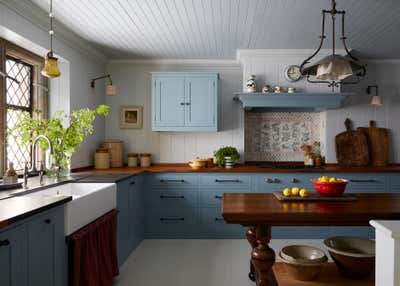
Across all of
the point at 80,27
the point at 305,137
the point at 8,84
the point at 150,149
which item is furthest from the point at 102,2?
the point at 305,137

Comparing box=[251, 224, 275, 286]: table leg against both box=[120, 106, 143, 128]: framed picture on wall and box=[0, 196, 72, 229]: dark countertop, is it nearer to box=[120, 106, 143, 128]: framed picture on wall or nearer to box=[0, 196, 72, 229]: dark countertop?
box=[0, 196, 72, 229]: dark countertop

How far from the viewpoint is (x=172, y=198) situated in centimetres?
398

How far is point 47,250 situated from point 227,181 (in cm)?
251

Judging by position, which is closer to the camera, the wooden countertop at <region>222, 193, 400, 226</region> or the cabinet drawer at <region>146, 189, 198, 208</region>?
the wooden countertop at <region>222, 193, 400, 226</region>

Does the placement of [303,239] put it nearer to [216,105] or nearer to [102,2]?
[216,105]

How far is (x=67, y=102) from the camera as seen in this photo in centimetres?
357

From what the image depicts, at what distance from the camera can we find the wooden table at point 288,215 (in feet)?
6.64

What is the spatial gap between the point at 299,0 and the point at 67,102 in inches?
106

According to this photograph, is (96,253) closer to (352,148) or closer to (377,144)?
(352,148)

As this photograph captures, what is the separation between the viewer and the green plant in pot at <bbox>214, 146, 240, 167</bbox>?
4.22 m

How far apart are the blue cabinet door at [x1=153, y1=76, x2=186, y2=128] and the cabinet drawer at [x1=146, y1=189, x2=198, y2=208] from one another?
0.94 metres

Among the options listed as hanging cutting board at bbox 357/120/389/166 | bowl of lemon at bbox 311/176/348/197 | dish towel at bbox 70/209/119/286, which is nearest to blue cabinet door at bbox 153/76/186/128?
dish towel at bbox 70/209/119/286

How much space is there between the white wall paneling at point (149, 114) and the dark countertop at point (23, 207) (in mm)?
2777

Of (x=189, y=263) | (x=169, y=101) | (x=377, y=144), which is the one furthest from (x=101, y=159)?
(x=377, y=144)
